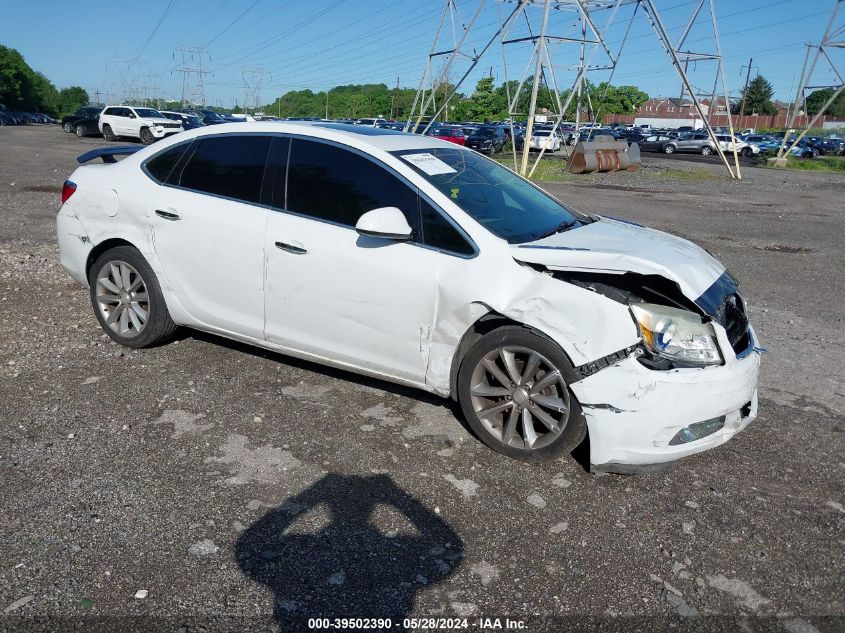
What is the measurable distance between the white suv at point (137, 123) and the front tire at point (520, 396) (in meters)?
32.2

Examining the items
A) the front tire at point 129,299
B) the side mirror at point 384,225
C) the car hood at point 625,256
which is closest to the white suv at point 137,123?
the front tire at point 129,299

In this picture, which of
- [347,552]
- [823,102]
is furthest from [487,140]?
[823,102]

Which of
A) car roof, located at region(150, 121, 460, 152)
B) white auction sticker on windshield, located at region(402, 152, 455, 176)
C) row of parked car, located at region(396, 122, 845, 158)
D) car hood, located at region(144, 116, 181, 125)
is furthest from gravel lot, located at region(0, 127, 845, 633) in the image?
row of parked car, located at region(396, 122, 845, 158)

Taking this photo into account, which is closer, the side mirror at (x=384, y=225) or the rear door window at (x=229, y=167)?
the side mirror at (x=384, y=225)

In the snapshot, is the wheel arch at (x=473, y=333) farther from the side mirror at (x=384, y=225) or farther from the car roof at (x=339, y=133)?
the car roof at (x=339, y=133)

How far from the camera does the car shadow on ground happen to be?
8.79ft

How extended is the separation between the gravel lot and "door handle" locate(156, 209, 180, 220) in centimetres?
102

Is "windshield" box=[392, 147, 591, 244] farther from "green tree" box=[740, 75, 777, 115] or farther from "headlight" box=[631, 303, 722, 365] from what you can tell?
"green tree" box=[740, 75, 777, 115]

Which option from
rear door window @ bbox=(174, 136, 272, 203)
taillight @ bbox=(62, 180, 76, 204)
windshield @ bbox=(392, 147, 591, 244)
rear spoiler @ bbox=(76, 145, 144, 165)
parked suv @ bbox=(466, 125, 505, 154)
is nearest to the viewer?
windshield @ bbox=(392, 147, 591, 244)

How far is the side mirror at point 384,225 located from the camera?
376 cm

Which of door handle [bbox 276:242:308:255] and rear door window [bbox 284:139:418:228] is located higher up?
rear door window [bbox 284:139:418:228]

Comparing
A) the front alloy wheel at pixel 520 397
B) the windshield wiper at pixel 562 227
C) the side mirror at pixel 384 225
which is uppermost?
the side mirror at pixel 384 225

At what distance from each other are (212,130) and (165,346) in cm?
161

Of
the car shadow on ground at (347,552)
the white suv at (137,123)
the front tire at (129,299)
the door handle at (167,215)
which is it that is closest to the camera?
the car shadow on ground at (347,552)
